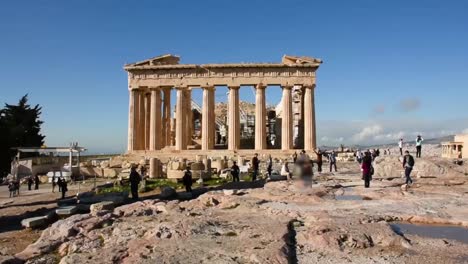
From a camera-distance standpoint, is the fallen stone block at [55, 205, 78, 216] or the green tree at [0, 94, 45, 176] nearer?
the fallen stone block at [55, 205, 78, 216]

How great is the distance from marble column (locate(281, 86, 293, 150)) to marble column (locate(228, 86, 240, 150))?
5.01 m

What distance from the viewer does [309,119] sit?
46.3 meters

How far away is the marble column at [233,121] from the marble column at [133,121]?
10.8 metres

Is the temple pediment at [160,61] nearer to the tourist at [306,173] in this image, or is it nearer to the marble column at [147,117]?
the marble column at [147,117]

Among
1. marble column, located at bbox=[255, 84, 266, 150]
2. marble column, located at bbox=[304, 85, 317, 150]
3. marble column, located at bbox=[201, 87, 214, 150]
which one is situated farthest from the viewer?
marble column, located at bbox=[201, 87, 214, 150]

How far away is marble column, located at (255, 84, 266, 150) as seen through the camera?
46.5 meters

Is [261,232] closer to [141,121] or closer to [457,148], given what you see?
[457,148]

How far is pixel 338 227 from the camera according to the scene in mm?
10281

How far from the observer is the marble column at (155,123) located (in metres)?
48.2

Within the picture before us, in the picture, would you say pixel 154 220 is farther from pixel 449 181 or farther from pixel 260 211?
pixel 449 181

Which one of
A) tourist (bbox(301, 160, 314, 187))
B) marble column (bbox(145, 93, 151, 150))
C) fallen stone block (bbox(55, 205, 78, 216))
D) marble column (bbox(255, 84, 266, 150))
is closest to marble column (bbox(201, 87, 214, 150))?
marble column (bbox(255, 84, 266, 150))

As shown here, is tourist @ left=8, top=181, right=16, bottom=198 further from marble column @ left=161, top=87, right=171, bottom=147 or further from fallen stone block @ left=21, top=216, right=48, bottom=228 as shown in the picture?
marble column @ left=161, top=87, right=171, bottom=147

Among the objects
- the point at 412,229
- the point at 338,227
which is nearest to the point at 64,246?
the point at 338,227

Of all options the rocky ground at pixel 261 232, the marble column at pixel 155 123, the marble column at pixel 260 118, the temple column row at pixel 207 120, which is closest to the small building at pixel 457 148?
the temple column row at pixel 207 120
